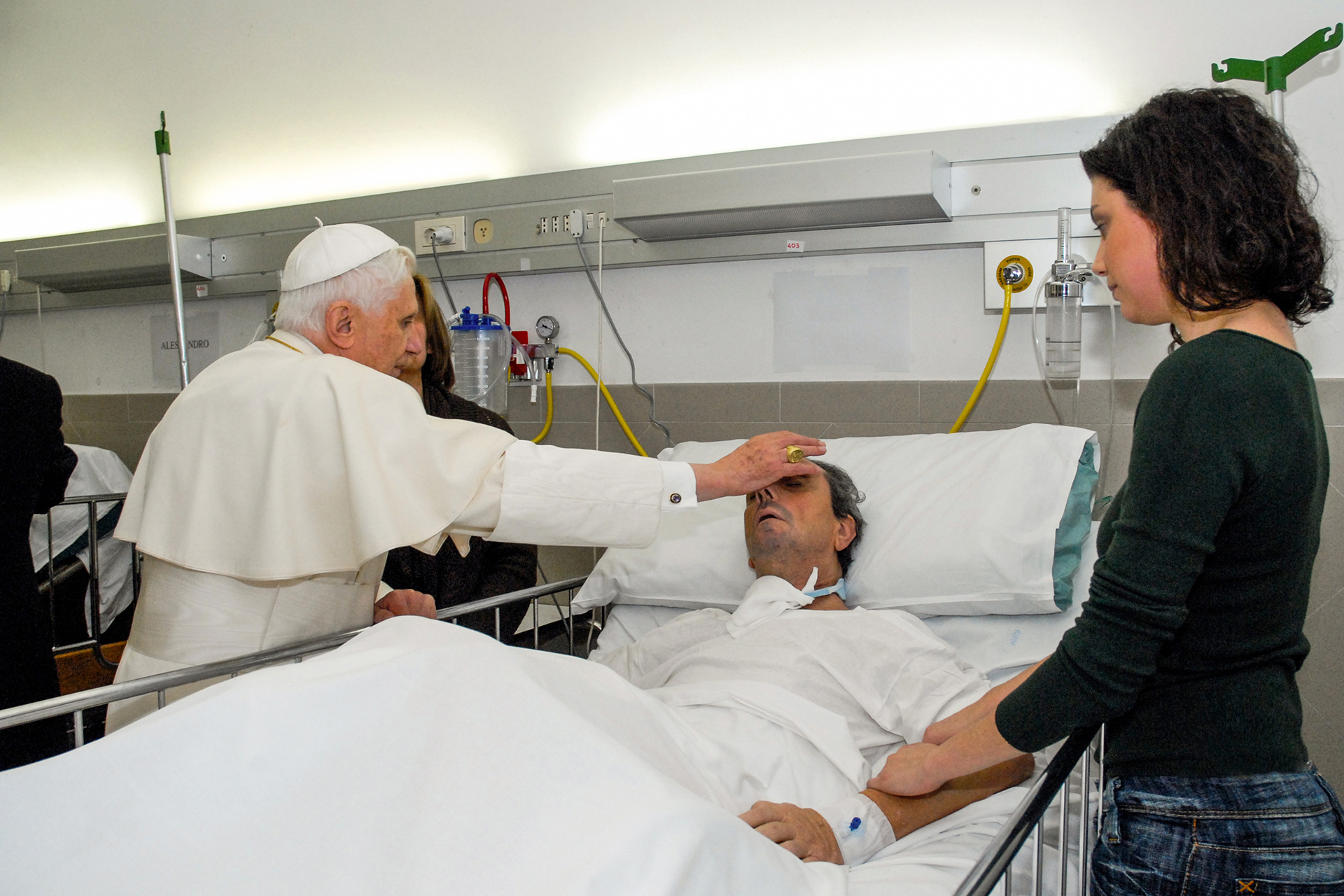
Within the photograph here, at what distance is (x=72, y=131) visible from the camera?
4.32 m

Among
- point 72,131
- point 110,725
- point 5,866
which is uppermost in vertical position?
point 72,131

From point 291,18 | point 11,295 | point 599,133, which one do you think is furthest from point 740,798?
point 11,295

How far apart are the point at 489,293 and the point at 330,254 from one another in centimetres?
131

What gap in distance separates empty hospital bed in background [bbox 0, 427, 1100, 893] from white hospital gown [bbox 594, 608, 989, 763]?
0.20m

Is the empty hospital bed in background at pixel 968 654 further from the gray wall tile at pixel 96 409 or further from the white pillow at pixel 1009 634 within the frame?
the gray wall tile at pixel 96 409

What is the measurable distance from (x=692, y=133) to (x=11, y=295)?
3.48m

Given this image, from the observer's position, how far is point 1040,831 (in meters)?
1.17

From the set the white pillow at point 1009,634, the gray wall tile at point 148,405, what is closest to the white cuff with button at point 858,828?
the white pillow at point 1009,634

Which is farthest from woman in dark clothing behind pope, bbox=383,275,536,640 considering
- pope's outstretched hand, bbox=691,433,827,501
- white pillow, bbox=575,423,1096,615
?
pope's outstretched hand, bbox=691,433,827,501

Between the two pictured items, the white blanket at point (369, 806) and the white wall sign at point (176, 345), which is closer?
the white blanket at point (369, 806)

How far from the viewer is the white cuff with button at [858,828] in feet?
4.83

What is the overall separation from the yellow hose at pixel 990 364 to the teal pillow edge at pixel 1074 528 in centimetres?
45

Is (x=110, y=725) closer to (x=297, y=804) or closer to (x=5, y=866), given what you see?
(x=5, y=866)

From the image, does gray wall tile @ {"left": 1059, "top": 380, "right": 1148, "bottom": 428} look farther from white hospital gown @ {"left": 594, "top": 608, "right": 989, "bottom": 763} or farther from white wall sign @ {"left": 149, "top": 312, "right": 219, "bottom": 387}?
white wall sign @ {"left": 149, "top": 312, "right": 219, "bottom": 387}
